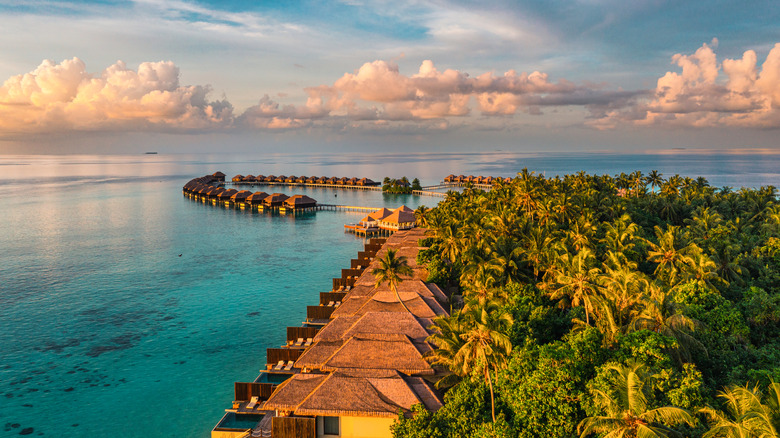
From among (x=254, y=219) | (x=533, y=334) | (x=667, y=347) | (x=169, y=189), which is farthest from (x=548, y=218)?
(x=169, y=189)

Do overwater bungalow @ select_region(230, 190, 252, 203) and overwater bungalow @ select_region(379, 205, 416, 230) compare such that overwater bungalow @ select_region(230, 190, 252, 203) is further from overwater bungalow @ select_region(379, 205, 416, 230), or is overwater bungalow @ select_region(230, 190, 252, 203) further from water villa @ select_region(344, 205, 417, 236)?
overwater bungalow @ select_region(379, 205, 416, 230)

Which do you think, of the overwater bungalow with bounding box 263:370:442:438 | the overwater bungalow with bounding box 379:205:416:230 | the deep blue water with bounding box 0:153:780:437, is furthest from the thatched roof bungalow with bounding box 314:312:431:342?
the overwater bungalow with bounding box 379:205:416:230

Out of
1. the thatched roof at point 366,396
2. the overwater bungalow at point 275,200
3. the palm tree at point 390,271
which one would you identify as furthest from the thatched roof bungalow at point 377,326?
the overwater bungalow at point 275,200

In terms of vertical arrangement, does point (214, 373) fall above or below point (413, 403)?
below

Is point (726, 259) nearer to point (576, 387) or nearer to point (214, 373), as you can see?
point (576, 387)

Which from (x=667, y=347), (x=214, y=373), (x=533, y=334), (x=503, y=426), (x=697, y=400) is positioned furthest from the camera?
(x=214, y=373)

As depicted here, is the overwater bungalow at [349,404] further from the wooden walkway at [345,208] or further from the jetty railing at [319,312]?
the wooden walkway at [345,208]
